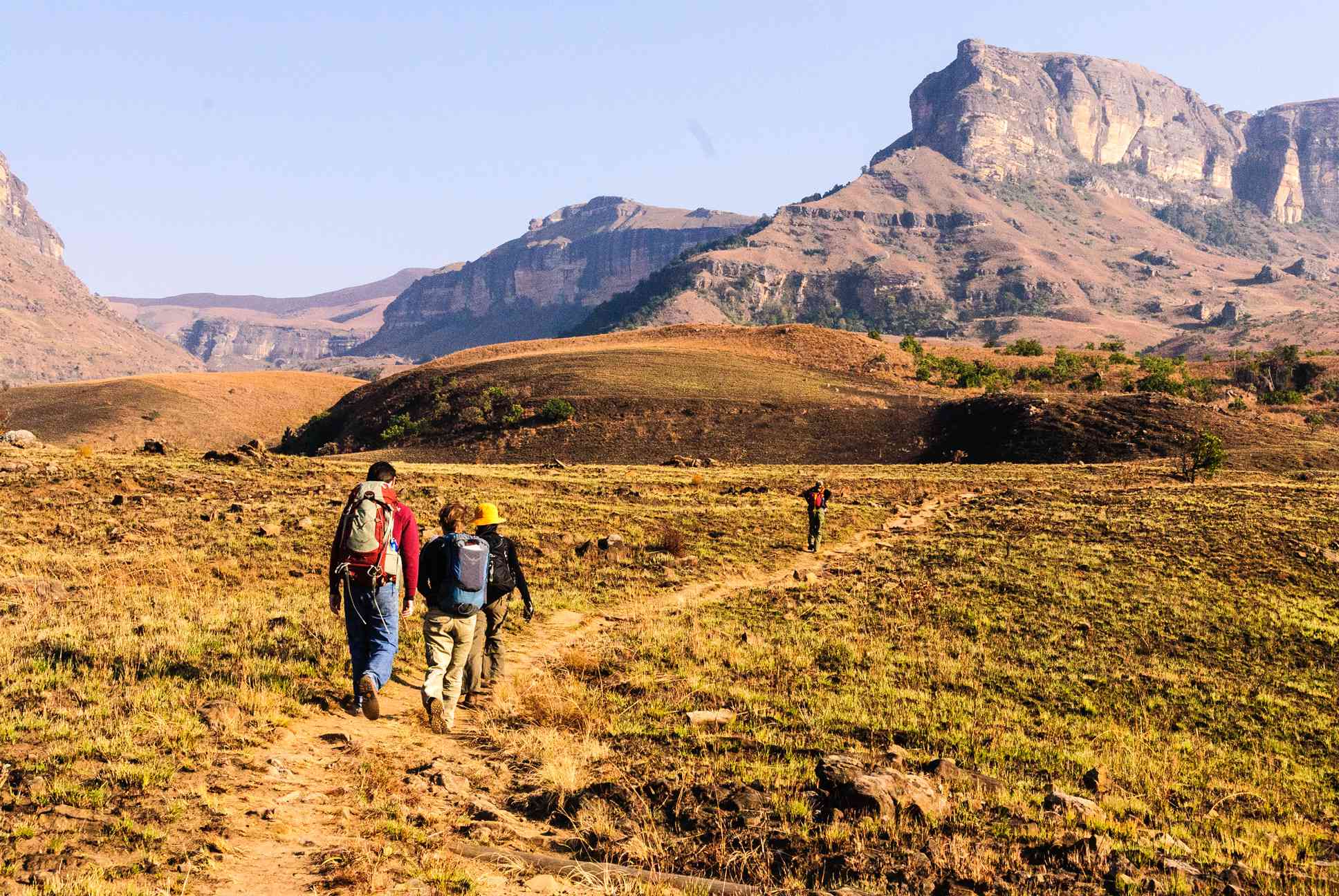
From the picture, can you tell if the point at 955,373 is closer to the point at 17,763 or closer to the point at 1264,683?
the point at 1264,683

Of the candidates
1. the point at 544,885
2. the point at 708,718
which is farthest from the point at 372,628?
the point at 544,885

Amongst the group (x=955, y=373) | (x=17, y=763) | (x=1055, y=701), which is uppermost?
(x=955, y=373)

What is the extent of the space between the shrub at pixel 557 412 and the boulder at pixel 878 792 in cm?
5428

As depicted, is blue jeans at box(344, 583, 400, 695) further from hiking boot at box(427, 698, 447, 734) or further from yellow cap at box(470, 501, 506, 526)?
yellow cap at box(470, 501, 506, 526)

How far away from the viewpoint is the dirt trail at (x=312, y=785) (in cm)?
613

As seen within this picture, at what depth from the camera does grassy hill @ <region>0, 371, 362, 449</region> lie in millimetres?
75625

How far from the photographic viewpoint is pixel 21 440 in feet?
121

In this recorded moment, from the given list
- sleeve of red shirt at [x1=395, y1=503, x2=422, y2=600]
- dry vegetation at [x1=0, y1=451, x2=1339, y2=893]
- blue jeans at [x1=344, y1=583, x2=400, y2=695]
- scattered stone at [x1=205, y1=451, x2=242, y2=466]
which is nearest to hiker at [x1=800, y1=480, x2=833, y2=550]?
dry vegetation at [x1=0, y1=451, x2=1339, y2=893]

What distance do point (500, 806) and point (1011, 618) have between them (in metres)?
12.2

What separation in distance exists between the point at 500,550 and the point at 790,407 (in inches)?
2054

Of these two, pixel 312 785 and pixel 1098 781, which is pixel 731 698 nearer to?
pixel 1098 781

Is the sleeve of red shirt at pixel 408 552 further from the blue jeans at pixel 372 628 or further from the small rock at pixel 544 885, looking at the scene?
the small rock at pixel 544 885

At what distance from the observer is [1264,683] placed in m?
13.9

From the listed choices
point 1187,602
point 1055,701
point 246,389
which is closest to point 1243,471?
point 1187,602
